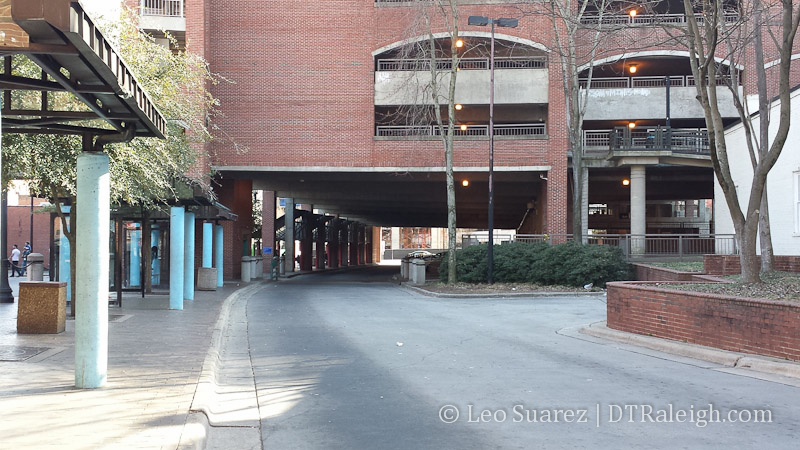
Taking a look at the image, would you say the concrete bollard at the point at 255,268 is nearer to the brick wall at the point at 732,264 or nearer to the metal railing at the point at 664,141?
the metal railing at the point at 664,141

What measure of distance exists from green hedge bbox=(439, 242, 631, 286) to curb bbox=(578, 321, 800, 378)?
13994 mm

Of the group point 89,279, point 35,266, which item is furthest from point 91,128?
point 35,266

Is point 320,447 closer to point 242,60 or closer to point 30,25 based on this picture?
point 30,25

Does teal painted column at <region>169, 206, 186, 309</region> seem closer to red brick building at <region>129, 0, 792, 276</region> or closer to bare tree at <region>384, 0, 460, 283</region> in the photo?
bare tree at <region>384, 0, 460, 283</region>

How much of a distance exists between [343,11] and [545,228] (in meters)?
14.8

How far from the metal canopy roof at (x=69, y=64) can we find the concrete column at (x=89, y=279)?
0.72 m

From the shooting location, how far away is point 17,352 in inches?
412

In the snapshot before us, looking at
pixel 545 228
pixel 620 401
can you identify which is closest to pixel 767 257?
pixel 620 401

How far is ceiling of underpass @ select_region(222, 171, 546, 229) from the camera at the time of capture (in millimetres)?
38469

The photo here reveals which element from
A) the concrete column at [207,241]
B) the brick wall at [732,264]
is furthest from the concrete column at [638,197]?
the concrete column at [207,241]

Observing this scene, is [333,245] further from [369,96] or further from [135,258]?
[135,258]

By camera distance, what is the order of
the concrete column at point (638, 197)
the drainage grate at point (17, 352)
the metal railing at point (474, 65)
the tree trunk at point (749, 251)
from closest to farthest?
the drainage grate at point (17, 352), the tree trunk at point (749, 251), the concrete column at point (638, 197), the metal railing at point (474, 65)

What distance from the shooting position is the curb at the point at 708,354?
368 inches

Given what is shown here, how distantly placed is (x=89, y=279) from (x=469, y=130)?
33.1 metres
